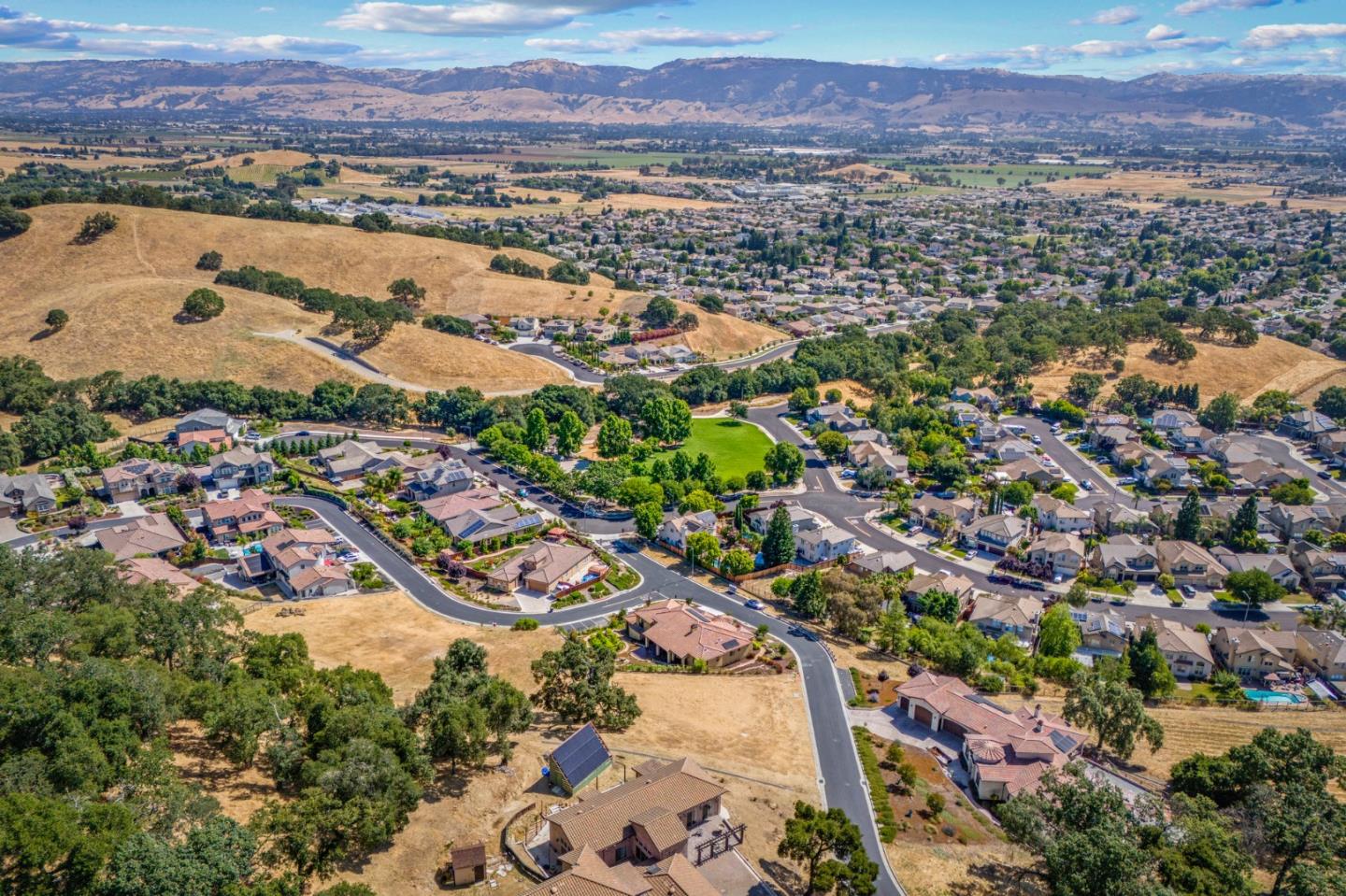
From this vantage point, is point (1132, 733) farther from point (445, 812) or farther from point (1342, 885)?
point (445, 812)

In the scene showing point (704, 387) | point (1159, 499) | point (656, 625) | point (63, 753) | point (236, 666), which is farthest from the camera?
point (704, 387)

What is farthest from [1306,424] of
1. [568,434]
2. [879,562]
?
[568,434]

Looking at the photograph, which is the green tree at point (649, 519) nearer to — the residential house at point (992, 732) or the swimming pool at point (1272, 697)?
the residential house at point (992, 732)

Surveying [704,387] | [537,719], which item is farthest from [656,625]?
[704,387]

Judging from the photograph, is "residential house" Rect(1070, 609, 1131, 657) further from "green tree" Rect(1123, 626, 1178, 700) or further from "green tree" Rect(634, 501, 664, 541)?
"green tree" Rect(634, 501, 664, 541)

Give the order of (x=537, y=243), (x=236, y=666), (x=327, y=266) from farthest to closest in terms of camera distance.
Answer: (x=537, y=243), (x=327, y=266), (x=236, y=666)

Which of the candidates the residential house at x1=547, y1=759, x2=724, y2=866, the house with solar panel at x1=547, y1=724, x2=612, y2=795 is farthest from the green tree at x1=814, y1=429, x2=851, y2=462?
the residential house at x1=547, y1=759, x2=724, y2=866
